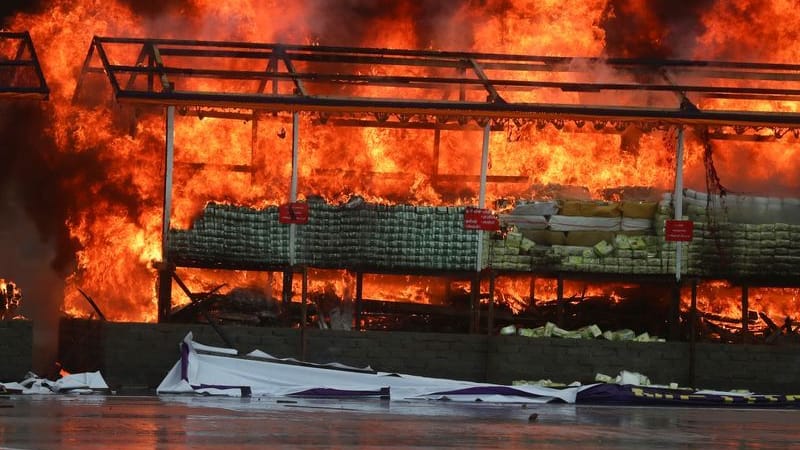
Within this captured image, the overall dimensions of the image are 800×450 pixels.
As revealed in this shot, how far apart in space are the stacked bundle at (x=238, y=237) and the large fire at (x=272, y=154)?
61 centimetres

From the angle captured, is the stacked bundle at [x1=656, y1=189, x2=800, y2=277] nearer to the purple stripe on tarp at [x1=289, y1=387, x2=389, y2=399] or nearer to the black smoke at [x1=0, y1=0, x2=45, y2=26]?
the purple stripe on tarp at [x1=289, y1=387, x2=389, y2=399]

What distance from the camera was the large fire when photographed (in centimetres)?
2455

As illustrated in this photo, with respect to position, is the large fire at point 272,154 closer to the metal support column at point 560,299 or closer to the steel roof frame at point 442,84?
the steel roof frame at point 442,84

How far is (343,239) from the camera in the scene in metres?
23.2

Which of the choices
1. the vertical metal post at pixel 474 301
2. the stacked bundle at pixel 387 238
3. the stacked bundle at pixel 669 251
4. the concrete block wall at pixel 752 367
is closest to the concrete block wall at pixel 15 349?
the stacked bundle at pixel 387 238

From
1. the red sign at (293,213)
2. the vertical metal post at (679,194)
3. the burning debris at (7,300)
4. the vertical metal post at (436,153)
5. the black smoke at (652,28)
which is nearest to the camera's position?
the red sign at (293,213)

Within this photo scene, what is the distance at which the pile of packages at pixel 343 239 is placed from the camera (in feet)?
75.8

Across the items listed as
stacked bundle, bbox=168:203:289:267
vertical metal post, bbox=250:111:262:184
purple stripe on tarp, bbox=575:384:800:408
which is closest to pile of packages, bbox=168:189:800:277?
stacked bundle, bbox=168:203:289:267

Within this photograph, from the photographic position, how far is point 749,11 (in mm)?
28641

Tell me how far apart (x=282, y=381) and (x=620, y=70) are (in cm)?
823

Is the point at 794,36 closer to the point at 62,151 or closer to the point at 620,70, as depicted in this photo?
the point at 620,70

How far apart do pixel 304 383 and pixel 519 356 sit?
3459 millimetres

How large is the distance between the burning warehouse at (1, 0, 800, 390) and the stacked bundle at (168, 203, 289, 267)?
31 mm

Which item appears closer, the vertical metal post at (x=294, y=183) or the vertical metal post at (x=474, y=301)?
the vertical metal post at (x=294, y=183)
